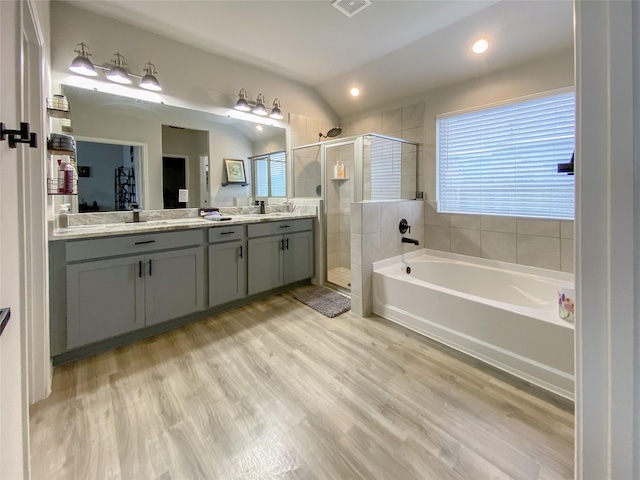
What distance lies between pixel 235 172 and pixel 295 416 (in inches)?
104

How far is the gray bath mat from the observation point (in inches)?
112

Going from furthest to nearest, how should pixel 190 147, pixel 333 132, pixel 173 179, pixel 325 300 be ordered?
pixel 333 132, pixel 325 300, pixel 190 147, pixel 173 179

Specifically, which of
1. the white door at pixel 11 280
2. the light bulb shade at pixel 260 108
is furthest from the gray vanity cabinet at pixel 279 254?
the white door at pixel 11 280

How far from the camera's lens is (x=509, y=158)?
274 centimetres

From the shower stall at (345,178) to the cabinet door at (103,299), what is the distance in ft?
6.50

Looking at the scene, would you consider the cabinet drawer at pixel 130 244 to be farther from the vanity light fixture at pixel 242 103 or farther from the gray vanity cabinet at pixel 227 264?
the vanity light fixture at pixel 242 103

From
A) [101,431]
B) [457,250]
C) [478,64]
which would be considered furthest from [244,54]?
[101,431]

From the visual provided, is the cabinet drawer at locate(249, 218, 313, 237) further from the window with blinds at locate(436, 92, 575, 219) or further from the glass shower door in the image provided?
the window with blinds at locate(436, 92, 575, 219)

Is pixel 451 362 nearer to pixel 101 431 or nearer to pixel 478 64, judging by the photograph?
pixel 101 431

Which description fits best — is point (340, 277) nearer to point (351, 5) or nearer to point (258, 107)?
point (258, 107)

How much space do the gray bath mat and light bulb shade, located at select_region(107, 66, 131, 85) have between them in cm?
252

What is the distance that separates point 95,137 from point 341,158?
238 cm

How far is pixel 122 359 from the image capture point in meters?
2.05

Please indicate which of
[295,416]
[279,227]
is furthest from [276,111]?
[295,416]
